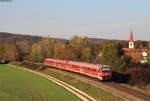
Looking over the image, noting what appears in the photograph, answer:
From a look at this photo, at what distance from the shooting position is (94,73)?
38.1 meters

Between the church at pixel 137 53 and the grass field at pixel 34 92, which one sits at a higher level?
the church at pixel 137 53

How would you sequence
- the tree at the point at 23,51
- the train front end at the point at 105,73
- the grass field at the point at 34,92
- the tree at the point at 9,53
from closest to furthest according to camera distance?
the grass field at the point at 34,92, the train front end at the point at 105,73, the tree at the point at 9,53, the tree at the point at 23,51

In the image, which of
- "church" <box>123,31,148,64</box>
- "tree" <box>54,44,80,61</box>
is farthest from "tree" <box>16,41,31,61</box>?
"church" <box>123,31,148,64</box>

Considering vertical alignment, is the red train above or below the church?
below

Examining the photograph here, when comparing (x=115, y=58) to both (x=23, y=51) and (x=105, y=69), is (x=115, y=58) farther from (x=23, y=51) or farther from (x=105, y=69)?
(x=23, y=51)

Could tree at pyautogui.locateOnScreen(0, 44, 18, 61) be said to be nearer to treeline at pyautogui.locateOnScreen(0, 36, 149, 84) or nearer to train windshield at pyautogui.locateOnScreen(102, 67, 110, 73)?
treeline at pyautogui.locateOnScreen(0, 36, 149, 84)

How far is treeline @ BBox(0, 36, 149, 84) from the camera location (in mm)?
50875

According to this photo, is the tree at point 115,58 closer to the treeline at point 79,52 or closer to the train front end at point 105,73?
the treeline at point 79,52

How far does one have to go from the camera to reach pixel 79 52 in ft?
265

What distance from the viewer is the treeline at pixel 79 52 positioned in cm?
5088

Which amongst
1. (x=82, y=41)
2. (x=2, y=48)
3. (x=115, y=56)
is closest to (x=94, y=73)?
(x=115, y=56)

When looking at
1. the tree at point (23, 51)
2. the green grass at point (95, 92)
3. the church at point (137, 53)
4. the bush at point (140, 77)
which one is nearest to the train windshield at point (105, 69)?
the green grass at point (95, 92)

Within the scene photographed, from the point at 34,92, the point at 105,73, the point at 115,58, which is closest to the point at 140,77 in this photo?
the point at 105,73

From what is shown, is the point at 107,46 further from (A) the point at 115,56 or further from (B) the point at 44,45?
(B) the point at 44,45
